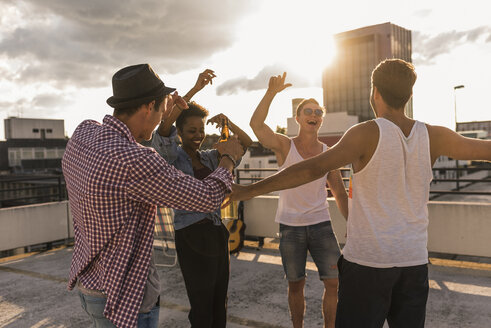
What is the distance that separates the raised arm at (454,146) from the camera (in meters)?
2.07

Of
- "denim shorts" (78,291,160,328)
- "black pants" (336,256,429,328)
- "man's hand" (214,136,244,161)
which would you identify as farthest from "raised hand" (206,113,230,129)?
"denim shorts" (78,291,160,328)

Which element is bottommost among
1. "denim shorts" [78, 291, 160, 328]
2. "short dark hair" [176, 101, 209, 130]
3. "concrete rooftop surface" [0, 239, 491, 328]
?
"concrete rooftop surface" [0, 239, 491, 328]

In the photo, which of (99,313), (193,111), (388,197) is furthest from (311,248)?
(99,313)

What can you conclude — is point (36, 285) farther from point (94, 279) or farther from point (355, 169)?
point (355, 169)

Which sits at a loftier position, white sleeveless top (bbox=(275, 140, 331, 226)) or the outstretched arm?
the outstretched arm

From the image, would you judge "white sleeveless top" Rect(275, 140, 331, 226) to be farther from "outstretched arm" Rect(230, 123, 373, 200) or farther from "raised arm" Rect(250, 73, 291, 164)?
"outstretched arm" Rect(230, 123, 373, 200)

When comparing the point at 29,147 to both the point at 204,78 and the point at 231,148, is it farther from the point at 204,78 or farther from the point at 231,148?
the point at 231,148

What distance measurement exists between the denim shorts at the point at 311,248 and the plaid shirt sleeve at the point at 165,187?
2.09 metres

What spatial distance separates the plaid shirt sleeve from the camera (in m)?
1.56

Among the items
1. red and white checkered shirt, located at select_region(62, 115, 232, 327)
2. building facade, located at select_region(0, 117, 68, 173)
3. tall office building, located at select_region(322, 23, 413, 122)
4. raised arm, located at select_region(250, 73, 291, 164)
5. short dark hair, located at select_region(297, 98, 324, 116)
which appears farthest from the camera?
tall office building, located at select_region(322, 23, 413, 122)

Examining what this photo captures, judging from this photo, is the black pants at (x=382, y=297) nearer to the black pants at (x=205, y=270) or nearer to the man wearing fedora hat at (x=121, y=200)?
the man wearing fedora hat at (x=121, y=200)

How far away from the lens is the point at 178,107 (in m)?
2.89

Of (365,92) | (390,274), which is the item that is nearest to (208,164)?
(390,274)

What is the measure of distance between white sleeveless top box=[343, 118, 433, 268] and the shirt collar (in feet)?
3.77
